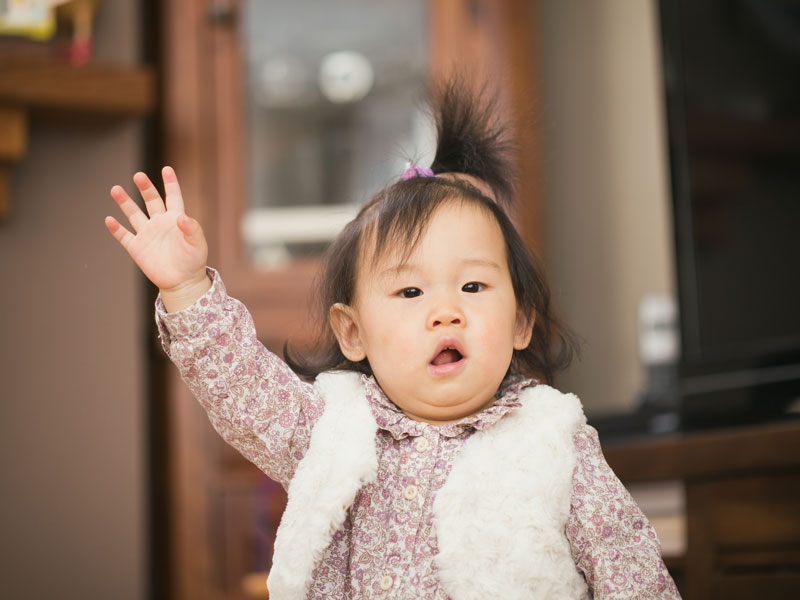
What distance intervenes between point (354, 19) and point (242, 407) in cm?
136

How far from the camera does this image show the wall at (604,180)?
7.31 ft

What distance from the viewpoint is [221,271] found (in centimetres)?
183

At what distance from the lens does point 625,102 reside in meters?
2.26

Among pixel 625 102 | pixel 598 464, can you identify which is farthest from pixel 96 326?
pixel 625 102

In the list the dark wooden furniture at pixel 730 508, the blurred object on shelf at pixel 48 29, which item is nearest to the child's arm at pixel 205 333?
the dark wooden furniture at pixel 730 508

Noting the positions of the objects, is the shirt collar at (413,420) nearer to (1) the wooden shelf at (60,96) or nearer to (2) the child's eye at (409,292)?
(2) the child's eye at (409,292)

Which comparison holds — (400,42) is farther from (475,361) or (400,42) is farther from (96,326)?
(475,361)

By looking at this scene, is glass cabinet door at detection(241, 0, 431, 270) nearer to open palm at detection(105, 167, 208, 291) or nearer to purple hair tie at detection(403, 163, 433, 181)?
purple hair tie at detection(403, 163, 433, 181)

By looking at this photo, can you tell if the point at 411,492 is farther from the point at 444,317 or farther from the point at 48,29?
the point at 48,29

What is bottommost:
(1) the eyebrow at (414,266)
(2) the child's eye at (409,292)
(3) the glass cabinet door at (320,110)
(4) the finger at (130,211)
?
(2) the child's eye at (409,292)

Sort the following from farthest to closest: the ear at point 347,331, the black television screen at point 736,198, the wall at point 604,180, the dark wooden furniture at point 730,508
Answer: the wall at point 604,180 < the black television screen at point 736,198 < the dark wooden furniture at point 730,508 < the ear at point 347,331

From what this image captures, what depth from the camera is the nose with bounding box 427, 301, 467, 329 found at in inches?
30.5

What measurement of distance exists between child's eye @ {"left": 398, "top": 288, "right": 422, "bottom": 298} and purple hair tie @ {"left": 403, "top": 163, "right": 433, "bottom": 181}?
0.39ft

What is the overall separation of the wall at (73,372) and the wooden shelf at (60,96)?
0.05 m
